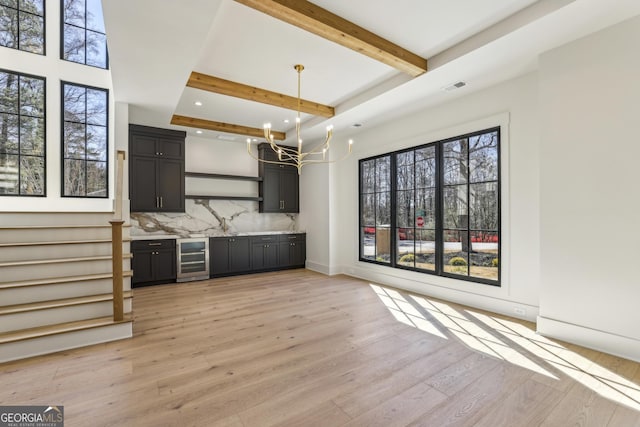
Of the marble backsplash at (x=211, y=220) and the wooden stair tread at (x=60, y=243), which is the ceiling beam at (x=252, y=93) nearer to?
the wooden stair tread at (x=60, y=243)

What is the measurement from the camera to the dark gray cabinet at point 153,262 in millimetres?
5336

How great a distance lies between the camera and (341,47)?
3.31 meters

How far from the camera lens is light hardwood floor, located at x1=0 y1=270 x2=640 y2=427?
1.93 meters

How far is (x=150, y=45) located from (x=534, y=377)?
4509 mm

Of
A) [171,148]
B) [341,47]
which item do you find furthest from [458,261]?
[171,148]

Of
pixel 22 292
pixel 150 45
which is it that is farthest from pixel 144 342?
pixel 150 45

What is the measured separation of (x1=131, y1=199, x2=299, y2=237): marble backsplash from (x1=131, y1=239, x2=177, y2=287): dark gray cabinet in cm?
38

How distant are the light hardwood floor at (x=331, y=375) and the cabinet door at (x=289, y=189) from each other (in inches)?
152

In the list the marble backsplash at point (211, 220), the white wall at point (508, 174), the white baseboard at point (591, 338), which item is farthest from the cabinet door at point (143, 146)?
the white baseboard at point (591, 338)

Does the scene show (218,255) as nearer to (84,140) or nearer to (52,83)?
(84,140)

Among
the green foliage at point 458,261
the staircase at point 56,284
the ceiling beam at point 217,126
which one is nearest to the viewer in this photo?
the staircase at point 56,284

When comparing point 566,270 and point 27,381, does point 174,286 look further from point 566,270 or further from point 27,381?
point 566,270

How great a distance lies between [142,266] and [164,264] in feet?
1.18

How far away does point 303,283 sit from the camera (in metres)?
5.66
